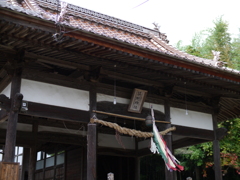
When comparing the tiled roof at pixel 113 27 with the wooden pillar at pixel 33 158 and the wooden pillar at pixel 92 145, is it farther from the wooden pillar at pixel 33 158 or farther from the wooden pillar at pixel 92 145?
the wooden pillar at pixel 33 158

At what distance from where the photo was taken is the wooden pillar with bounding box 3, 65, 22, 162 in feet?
21.4

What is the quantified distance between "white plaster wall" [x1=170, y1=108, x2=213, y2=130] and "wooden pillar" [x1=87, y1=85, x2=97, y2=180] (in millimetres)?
2871

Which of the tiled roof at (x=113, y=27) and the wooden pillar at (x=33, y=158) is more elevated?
the tiled roof at (x=113, y=27)

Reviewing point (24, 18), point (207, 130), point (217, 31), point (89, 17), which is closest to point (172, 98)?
point (207, 130)

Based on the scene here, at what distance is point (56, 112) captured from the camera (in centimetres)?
742

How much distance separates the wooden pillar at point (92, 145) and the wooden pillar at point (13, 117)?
189 cm

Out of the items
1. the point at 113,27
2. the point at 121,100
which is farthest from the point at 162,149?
the point at 113,27

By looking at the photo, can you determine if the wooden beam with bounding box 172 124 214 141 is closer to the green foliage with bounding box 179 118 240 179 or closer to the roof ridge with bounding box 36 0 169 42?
the roof ridge with bounding box 36 0 169 42

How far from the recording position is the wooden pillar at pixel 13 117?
6.52 meters

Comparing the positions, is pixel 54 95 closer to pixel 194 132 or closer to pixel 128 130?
pixel 128 130

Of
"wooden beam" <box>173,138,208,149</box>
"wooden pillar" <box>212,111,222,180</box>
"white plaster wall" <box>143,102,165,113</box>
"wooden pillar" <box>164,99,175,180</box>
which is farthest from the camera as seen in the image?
"wooden beam" <box>173,138,208,149</box>

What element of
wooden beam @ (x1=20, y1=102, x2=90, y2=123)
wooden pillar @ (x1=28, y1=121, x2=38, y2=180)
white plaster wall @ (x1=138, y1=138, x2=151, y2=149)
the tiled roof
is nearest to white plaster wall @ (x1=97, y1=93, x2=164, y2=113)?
wooden beam @ (x1=20, y1=102, x2=90, y2=123)

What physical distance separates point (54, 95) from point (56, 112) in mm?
427

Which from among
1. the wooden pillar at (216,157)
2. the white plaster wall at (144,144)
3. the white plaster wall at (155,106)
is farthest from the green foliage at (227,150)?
the white plaster wall at (155,106)
